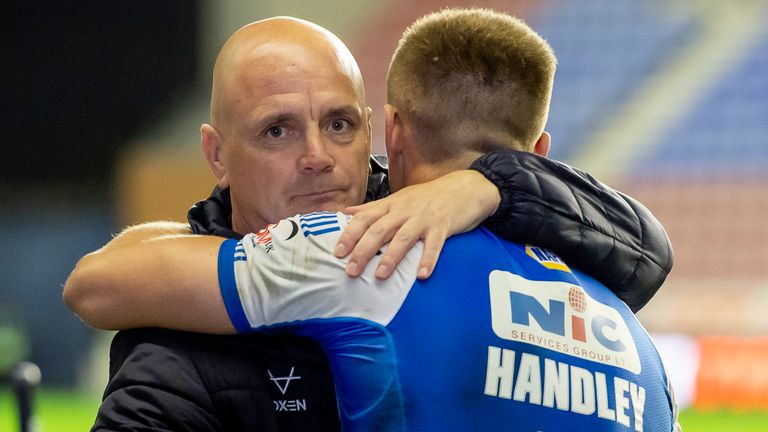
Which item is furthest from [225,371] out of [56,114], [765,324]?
[56,114]

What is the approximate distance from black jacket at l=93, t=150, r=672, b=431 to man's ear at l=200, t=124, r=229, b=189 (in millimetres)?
551

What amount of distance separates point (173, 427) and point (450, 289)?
0.51 meters

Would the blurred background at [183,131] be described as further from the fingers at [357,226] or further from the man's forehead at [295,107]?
the fingers at [357,226]

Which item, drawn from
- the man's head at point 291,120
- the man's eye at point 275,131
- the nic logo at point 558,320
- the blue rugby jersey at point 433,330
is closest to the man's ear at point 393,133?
the man's head at point 291,120

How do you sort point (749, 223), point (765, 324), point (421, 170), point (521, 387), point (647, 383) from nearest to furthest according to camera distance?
point (521, 387)
point (647, 383)
point (421, 170)
point (765, 324)
point (749, 223)

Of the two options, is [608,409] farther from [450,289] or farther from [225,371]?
[225,371]

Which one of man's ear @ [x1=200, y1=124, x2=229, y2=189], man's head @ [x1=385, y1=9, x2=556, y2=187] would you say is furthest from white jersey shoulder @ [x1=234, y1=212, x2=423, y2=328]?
man's ear @ [x1=200, y1=124, x2=229, y2=189]

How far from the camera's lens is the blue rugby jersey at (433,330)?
5.85ft

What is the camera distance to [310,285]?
180 cm

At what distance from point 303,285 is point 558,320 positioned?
1.43 ft

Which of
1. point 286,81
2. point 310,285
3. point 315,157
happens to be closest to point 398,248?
point 310,285

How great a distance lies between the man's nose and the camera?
88.0 inches

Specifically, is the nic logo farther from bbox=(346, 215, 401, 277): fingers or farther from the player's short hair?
the player's short hair

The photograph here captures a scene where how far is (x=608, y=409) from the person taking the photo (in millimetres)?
1883
